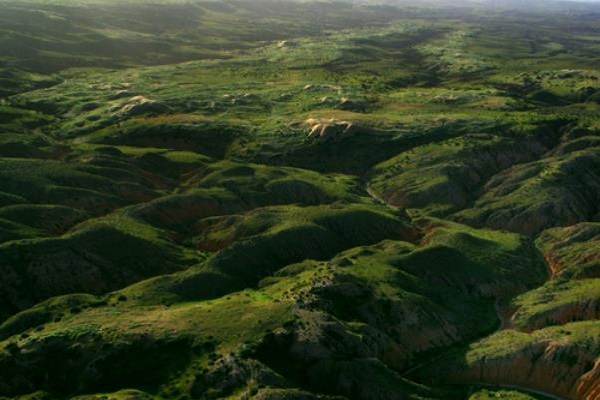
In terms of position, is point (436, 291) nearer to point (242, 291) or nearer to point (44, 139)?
point (242, 291)

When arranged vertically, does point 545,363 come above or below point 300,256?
above

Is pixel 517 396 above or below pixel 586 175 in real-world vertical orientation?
below

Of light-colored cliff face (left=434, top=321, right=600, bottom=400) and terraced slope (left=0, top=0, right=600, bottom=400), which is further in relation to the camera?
light-colored cliff face (left=434, top=321, right=600, bottom=400)

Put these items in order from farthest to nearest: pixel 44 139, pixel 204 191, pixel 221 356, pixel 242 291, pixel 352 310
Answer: pixel 44 139
pixel 204 191
pixel 242 291
pixel 352 310
pixel 221 356

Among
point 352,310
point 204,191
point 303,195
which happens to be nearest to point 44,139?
point 204,191

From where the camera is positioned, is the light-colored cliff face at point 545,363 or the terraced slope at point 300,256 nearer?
the terraced slope at point 300,256

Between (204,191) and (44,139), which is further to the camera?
(44,139)

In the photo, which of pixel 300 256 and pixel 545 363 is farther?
pixel 300 256

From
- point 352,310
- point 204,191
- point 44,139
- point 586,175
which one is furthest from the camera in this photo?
point 44,139
